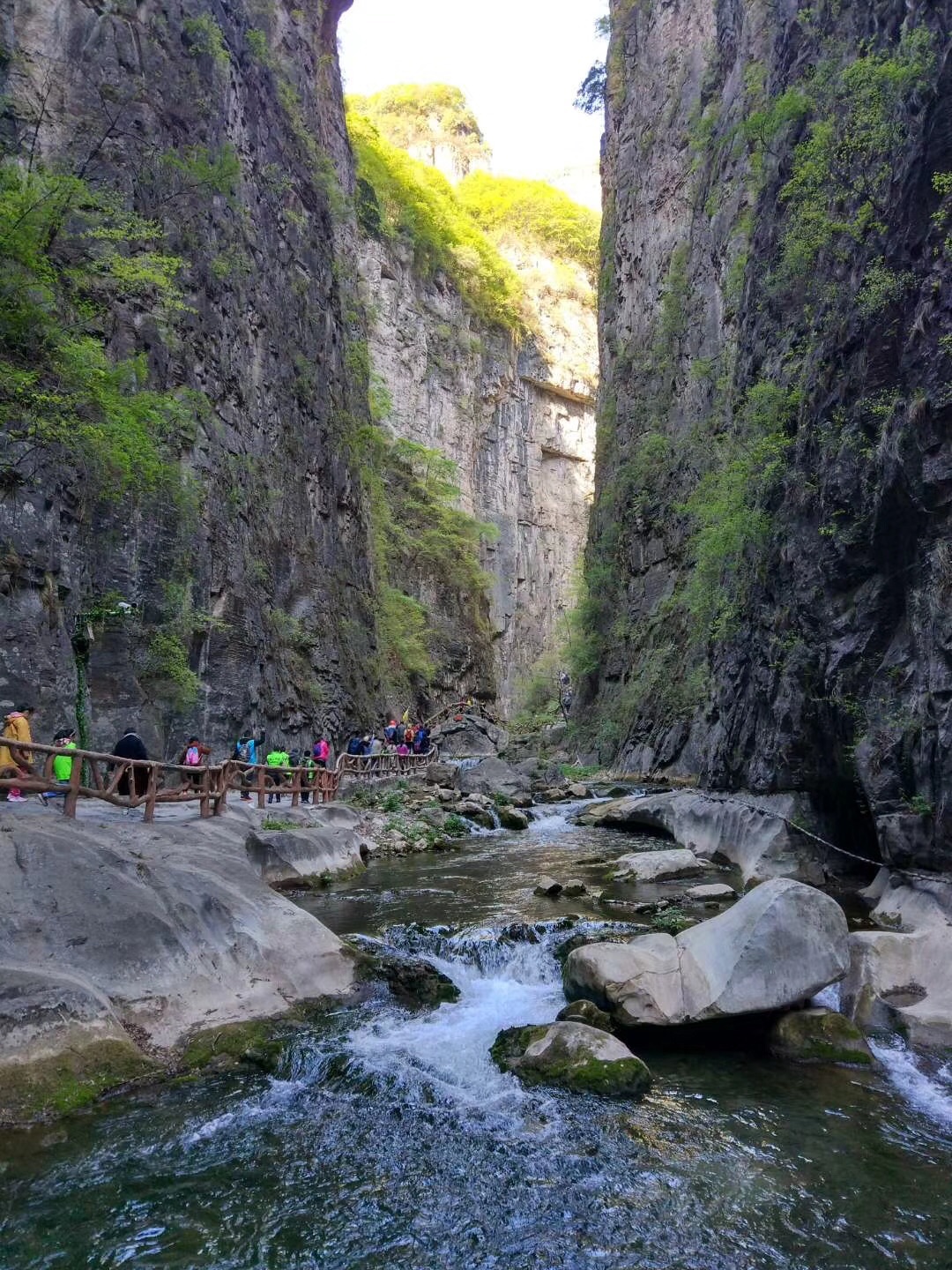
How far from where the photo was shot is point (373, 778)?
23.6 m

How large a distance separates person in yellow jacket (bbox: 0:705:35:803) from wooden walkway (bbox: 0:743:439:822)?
97 mm

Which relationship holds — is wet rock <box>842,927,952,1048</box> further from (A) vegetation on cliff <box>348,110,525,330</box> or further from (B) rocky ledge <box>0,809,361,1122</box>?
(A) vegetation on cliff <box>348,110,525,330</box>

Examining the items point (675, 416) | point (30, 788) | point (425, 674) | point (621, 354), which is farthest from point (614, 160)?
point (30, 788)

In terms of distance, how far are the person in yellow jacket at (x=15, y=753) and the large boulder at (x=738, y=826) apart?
1027 cm

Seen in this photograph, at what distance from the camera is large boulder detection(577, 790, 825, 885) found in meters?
12.2

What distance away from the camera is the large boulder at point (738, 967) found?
6.86 m

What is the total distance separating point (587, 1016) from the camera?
23.1 feet

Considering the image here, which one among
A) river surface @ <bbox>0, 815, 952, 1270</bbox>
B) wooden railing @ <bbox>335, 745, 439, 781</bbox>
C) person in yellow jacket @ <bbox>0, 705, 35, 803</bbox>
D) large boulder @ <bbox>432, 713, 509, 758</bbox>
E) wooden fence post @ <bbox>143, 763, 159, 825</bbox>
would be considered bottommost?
large boulder @ <bbox>432, 713, 509, 758</bbox>

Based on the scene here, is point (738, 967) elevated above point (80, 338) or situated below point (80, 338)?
below

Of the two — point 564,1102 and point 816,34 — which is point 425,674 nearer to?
point 816,34

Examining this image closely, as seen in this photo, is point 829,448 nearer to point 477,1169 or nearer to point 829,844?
point 829,844

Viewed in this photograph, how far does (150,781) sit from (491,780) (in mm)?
16043

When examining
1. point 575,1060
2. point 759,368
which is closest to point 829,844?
point 575,1060

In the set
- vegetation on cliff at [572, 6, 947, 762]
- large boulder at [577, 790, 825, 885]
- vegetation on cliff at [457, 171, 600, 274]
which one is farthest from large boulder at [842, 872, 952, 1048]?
vegetation on cliff at [457, 171, 600, 274]
